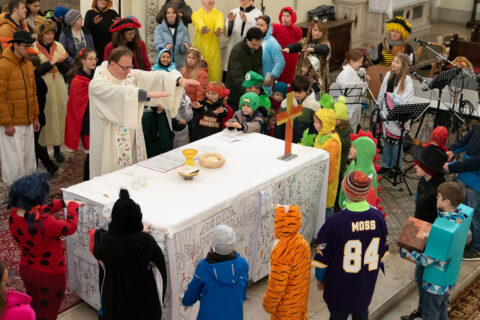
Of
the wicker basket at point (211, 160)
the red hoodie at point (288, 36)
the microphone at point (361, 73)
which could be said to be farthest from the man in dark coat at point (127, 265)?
the red hoodie at point (288, 36)

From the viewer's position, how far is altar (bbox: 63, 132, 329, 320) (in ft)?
15.9

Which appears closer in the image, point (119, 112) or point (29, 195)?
point (29, 195)

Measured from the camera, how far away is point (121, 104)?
18.7 ft

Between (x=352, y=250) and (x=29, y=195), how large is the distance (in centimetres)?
226

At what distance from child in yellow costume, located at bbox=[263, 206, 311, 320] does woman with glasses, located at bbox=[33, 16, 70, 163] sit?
456 centimetres

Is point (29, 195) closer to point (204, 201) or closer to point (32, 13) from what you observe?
point (204, 201)

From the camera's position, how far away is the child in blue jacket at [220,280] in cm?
401

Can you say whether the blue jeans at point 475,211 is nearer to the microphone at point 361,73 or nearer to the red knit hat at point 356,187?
the red knit hat at point 356,187

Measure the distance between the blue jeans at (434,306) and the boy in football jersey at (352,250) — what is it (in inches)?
28.3

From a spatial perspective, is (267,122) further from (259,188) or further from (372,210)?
(372,210)

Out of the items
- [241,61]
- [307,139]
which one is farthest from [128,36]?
[307,139]

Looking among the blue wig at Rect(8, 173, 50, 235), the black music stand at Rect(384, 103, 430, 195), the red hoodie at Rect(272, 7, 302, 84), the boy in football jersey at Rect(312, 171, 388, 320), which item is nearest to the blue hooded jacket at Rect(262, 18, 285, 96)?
the red hoodie at Rect(272, 7, 302, 84)

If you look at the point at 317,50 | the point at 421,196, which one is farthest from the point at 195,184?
the point at 317,50

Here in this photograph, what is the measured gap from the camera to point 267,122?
7.57 meters
